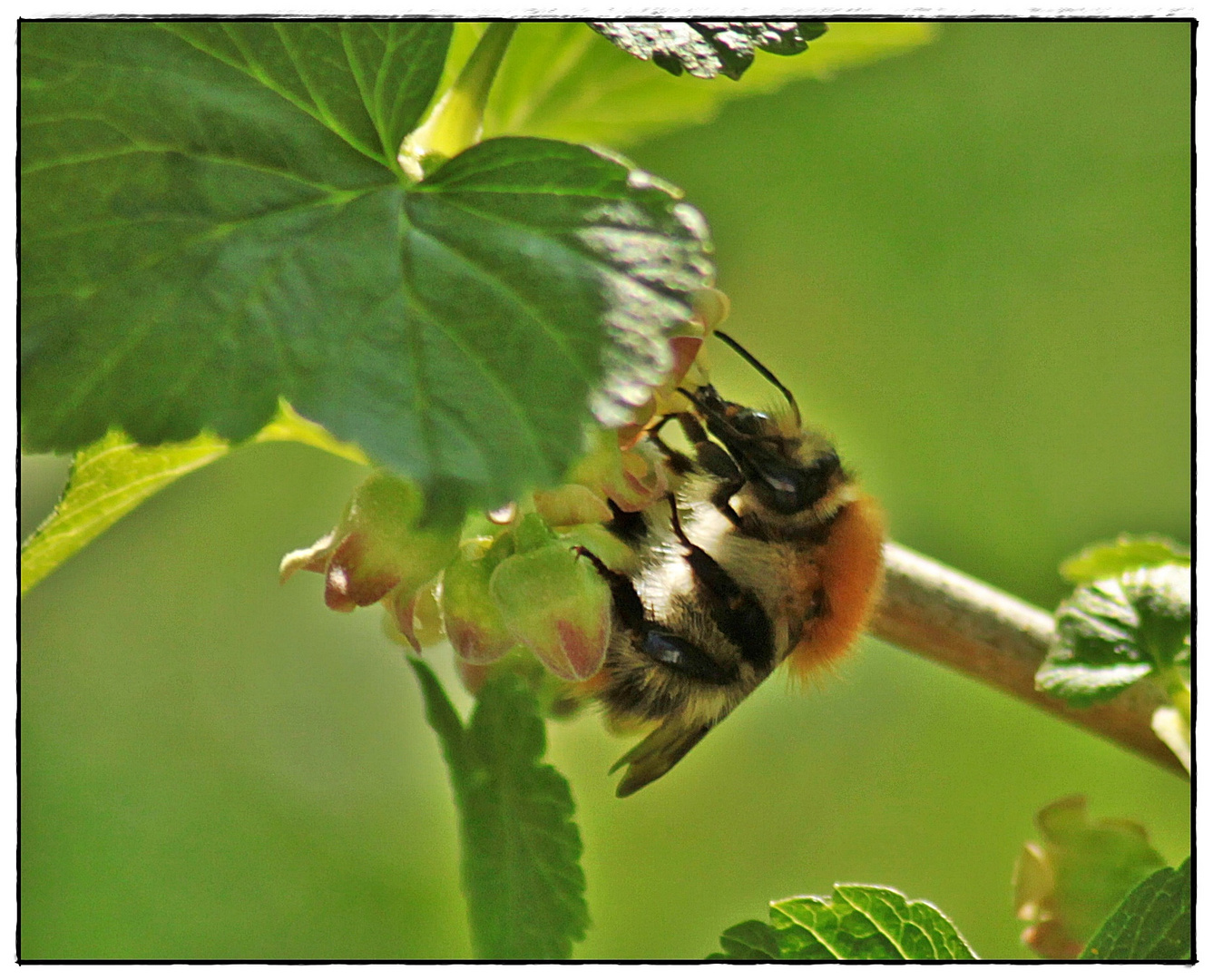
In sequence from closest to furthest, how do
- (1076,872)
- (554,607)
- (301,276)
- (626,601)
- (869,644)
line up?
(301,276) < (554,607) < (626,601) < (1076,872) < (869,644)

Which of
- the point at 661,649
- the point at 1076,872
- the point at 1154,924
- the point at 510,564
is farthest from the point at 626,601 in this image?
the point at 1076,872

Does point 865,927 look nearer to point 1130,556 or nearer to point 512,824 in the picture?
point 512,824

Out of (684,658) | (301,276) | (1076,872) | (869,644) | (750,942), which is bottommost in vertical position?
(869,644)

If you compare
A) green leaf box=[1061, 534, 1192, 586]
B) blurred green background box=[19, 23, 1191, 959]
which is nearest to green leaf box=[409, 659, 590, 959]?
green leaf box=[1061, 534, 1192, 586]

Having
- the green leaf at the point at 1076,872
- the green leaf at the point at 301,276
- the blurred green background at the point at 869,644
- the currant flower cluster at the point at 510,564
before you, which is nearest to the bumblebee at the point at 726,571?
the currant flower cluster at the point at 510,564

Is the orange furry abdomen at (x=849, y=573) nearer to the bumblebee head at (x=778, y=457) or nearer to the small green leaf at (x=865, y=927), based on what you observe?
the bumblebee head at (x=778, y=457)

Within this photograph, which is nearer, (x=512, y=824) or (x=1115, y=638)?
(x=512, y=824)

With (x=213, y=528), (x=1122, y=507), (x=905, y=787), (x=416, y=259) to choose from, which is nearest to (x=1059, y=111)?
(x=1122, y=507)

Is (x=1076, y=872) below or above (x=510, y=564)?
below
